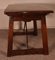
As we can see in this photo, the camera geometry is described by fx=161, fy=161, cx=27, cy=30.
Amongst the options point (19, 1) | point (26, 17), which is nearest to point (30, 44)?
point (26, 17)

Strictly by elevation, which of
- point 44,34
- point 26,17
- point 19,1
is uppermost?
point 19,1

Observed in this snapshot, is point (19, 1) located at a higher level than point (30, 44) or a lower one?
higher

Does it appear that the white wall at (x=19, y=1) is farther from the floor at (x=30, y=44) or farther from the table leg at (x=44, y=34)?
the table leg at (x=44, y=34)

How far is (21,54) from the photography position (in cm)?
178

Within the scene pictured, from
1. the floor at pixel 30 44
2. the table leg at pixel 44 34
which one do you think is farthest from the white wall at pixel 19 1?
the table leg at pixel 44 34

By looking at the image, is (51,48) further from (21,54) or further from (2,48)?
(2,48)

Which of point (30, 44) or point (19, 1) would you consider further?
point (19, 1)

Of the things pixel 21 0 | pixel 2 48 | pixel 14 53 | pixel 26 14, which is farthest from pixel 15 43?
pixel 21 0

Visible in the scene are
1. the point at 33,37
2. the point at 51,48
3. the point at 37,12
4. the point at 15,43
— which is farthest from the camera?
the point at 33,37

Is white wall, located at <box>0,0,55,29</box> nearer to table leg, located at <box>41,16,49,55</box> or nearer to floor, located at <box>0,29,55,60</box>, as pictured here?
floor, located at <box>0,29,55,60</box>

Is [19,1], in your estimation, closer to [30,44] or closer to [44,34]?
[30,44]

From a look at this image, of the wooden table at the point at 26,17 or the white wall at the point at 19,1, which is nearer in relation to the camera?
the wooden table at the point at 26,17

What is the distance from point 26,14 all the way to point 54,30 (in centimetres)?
114

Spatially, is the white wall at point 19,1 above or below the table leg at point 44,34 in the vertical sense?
above
